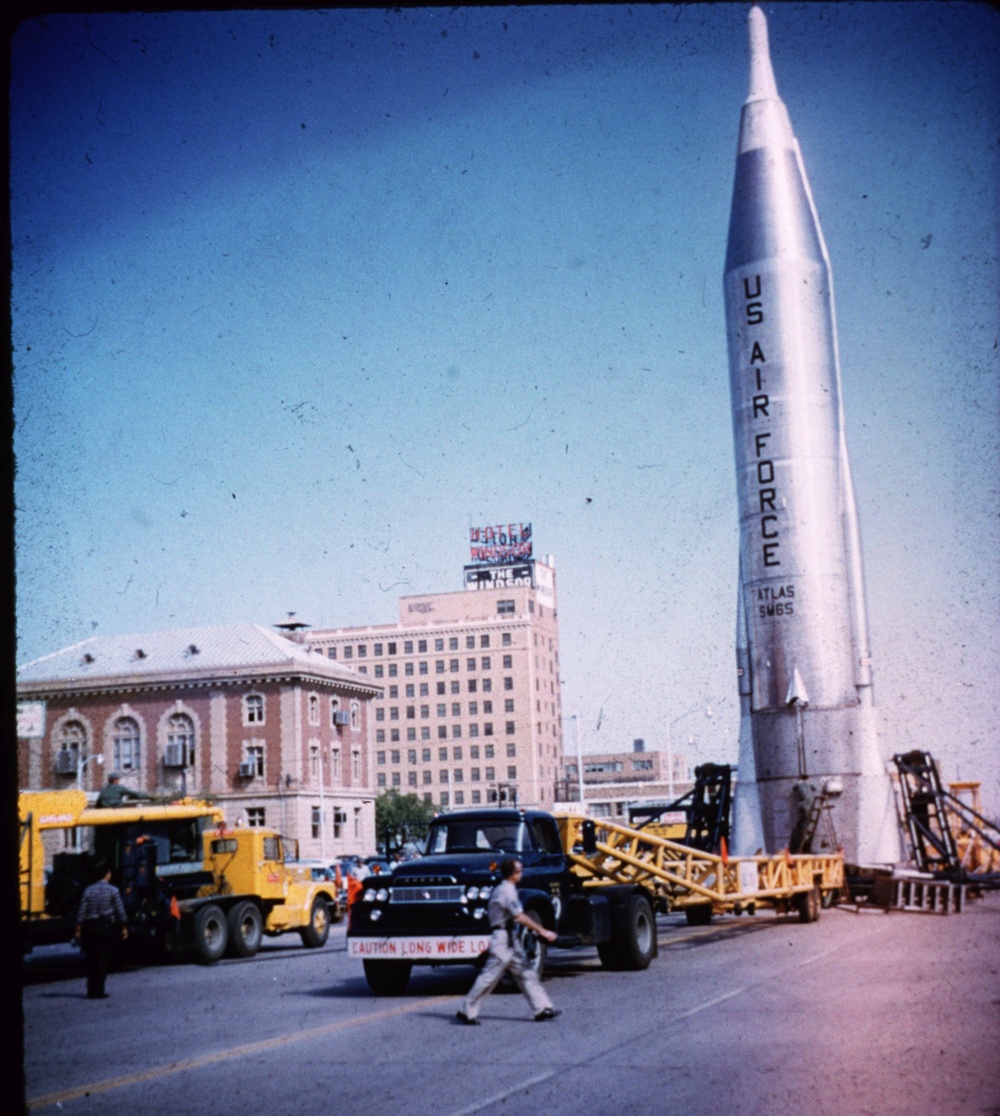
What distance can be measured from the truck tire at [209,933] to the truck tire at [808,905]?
1051cm

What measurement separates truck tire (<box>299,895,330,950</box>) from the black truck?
8.63 metres

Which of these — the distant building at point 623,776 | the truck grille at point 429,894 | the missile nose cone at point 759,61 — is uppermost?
the missile nose cone at point 759,61

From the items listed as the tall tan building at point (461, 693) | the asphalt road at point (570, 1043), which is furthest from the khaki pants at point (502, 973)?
the tall tan building at point (461, 693)

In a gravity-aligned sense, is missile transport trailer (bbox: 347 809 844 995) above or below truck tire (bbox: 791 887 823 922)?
above

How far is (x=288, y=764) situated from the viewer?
5616 cm

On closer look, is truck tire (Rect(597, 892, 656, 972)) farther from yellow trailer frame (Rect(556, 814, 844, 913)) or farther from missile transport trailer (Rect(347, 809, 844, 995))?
yellow trailer frame (Rect(556, 814, 844, 913))

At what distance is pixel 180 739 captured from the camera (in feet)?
189

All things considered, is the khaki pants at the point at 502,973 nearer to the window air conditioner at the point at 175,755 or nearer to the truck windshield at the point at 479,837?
the truck windshield at the point at 479,837

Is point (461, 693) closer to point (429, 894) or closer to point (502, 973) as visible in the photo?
point (429, 894)

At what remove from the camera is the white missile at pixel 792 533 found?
34094 mm

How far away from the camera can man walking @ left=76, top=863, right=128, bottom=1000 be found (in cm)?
1570

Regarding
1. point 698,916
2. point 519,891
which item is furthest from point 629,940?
point 698,916

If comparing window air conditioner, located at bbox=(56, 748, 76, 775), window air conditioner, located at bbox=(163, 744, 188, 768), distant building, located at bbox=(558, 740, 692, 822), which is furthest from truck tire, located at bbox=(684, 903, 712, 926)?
distant building, located at bbox=(558, 740, 692, 822)

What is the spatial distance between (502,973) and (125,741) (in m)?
47.7
